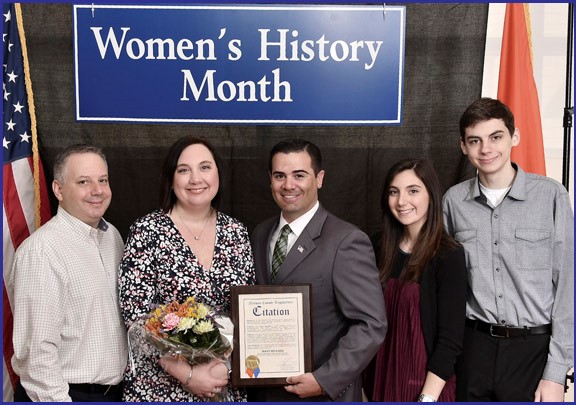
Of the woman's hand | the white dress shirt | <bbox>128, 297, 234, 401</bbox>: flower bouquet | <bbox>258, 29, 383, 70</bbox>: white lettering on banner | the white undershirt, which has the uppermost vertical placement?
<bbox>258, 29, 383, 70</bbox>: white lettering on banner

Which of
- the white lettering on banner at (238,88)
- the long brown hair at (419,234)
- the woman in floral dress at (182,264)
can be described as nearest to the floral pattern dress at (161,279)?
the woman in floral dress at (182,264)

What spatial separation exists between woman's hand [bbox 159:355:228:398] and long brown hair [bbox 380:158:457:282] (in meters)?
0.76

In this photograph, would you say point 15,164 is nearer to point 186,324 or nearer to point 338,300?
point 186,324

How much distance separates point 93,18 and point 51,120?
58 centimetres

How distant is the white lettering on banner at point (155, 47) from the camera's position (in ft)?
11.3

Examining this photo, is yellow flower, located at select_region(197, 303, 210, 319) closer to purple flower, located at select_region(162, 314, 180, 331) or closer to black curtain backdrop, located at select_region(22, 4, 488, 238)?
purple flower, located at select_region(162, 314, 180, 331)

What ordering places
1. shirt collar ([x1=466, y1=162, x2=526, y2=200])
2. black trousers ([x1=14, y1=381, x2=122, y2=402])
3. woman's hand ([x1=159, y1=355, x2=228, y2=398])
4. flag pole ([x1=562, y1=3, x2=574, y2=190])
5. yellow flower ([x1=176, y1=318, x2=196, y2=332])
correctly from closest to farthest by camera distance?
1. yellow flower ([x1=176, y1=318, x2=196, y2=332])
2. woman's hand ([x1=159, y1=355, x2=228, y2=398])
3. black trousers ([x1=14, y1=381, x2=122, y2=402])
4. shirt collar ([x1=466, y1=162, x2=526, y2=200])
5. flag pole ([x1=562, y1=3, x2=574, y2=190])

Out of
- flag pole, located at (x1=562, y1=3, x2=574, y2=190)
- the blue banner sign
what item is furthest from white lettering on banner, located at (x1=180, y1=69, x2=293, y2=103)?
flag pole, located at (x1=562, y1=3, x2=574, y2=190)

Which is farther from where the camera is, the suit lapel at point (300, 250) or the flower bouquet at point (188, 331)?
the suit lapel at point (300, 250)

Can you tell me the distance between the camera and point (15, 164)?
136 inches

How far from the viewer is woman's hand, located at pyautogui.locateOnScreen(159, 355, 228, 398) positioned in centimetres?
245

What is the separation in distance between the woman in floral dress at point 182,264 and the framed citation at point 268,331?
9 centimetres

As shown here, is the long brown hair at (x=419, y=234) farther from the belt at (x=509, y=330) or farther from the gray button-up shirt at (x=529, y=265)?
the belt at (x=509, y=330)

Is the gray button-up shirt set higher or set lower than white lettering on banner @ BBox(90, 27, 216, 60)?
lower
